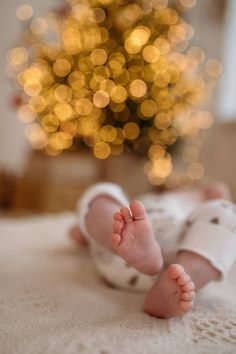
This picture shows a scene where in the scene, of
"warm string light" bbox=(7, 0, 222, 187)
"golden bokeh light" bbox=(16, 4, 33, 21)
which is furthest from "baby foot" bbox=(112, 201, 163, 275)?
"golden bokeh light" bbox=(16, 4, 33, 21)

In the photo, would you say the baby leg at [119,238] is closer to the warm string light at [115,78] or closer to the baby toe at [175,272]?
the baby toe at [175,272]

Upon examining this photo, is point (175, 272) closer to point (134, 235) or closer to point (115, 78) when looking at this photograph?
point (134, 235)

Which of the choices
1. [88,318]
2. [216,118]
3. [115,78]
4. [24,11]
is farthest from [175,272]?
[24,11]

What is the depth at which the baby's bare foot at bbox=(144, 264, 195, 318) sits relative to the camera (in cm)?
55

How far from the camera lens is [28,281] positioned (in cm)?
74

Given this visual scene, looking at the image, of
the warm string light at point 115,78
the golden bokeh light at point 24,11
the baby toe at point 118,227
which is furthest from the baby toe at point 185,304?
the golden bokeh light at point 24,11

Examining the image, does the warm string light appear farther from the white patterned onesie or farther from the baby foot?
the baby foot

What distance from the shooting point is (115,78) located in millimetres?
2129

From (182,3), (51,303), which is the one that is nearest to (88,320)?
(51,303)

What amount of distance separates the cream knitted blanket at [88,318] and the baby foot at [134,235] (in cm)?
9

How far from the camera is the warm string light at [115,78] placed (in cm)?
210

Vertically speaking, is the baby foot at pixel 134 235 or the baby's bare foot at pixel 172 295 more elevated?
the baby foot at pixel 134 235

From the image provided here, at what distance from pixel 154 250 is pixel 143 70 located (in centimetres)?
165

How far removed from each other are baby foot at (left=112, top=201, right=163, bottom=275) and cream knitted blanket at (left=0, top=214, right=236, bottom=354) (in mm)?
89
